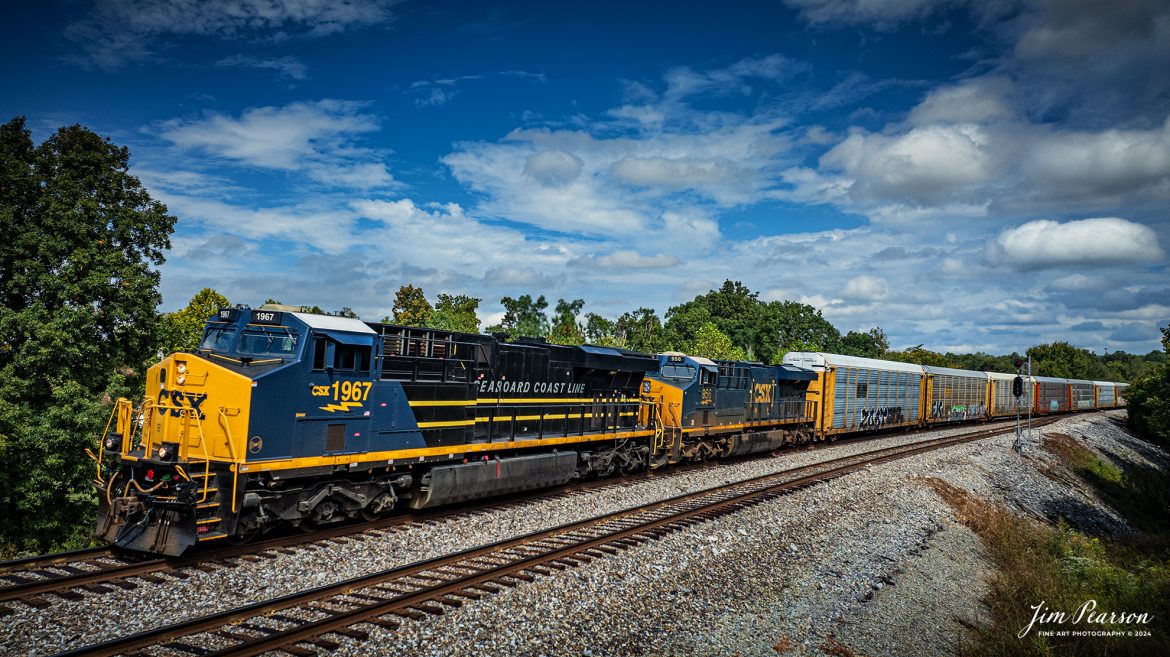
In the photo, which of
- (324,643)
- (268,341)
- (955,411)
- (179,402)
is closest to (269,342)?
(268,341)

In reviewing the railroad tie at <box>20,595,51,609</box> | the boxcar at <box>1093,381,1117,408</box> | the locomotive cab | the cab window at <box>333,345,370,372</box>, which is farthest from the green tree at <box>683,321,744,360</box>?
the railroad tie at <box>20,595,51,609</box>

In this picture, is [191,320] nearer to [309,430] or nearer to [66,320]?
[66,320]

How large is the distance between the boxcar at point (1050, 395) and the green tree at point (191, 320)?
167ft

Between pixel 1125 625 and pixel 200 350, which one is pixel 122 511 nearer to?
pixel 200 350

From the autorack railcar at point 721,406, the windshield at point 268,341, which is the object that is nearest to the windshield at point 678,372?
the autorack railcar at point 721,406

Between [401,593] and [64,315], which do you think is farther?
[64,315]

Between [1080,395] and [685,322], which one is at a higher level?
[685,322]

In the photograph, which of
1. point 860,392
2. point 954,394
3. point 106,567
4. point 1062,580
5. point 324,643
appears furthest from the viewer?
point 954,394

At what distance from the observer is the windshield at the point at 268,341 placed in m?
9.84

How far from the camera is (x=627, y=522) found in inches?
467

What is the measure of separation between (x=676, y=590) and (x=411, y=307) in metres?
44.5

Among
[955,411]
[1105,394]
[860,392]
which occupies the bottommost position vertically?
[955,411]

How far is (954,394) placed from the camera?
36906mm

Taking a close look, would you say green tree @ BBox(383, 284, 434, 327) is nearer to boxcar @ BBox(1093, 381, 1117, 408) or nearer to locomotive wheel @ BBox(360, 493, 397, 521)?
locomotive wheel @ BBox(360, 493, 397, 521)
